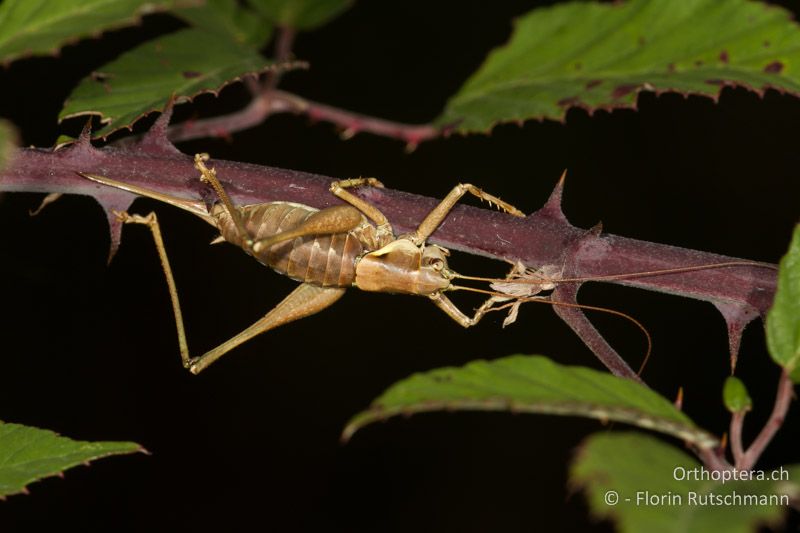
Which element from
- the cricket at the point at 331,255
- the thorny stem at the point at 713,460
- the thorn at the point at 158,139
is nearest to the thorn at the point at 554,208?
the cricket at the point at 331,255

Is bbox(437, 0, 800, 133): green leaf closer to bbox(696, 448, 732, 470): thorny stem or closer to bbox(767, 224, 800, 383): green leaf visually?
bbox(767, 224, 800, 383): green leaf

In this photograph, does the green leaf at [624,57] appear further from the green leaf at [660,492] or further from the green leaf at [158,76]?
the green leaf at [660,492]

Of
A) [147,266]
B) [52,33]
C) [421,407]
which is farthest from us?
[147,266]

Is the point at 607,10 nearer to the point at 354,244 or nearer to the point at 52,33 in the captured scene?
the point at 354,244

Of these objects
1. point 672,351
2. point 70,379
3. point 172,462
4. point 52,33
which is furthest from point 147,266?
point 672,351

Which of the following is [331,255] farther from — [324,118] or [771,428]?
[771,428]
